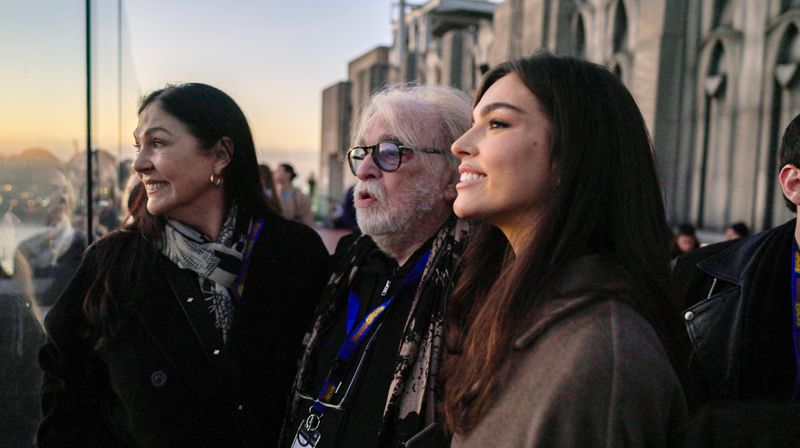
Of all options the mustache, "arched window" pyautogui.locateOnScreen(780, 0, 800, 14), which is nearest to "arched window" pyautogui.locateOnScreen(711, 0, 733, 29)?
"arched window" pyautogui.locateOnScreen(780, 0, 800, 14)

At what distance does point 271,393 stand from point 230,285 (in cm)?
41

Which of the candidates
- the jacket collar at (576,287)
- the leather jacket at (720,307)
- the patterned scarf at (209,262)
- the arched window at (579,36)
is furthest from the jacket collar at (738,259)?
the arched window at (579,36)

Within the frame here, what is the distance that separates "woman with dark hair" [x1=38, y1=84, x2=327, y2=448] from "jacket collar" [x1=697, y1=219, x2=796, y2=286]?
4.89 feet

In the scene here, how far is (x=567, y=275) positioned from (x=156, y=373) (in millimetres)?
1431

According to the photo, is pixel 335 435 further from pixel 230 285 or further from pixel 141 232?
pixel 141 232

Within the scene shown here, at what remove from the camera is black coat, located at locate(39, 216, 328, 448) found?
2084 millimetres

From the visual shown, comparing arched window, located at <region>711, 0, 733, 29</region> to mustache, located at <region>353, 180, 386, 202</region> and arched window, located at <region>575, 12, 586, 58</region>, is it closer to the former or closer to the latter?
arched window, located at <region>575, 12, 586, 58</region>

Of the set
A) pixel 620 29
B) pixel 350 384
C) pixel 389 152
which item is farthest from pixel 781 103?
pixel 350 384

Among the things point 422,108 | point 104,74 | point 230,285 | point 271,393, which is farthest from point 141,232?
point 104,74

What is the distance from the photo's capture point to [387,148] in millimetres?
2285

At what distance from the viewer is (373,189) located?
7.55ft

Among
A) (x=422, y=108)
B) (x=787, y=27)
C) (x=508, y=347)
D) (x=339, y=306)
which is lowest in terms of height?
(x=339, y=306)

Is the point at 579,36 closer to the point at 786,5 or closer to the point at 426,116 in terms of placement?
the point at 786,5

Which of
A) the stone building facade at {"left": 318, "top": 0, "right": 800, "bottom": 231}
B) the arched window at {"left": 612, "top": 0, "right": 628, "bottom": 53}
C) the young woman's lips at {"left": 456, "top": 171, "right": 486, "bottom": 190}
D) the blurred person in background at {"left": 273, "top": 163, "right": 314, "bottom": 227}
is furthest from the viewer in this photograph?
the arched window at {"left": 612, "top": 0, "right": 628, "bottom": 53}
